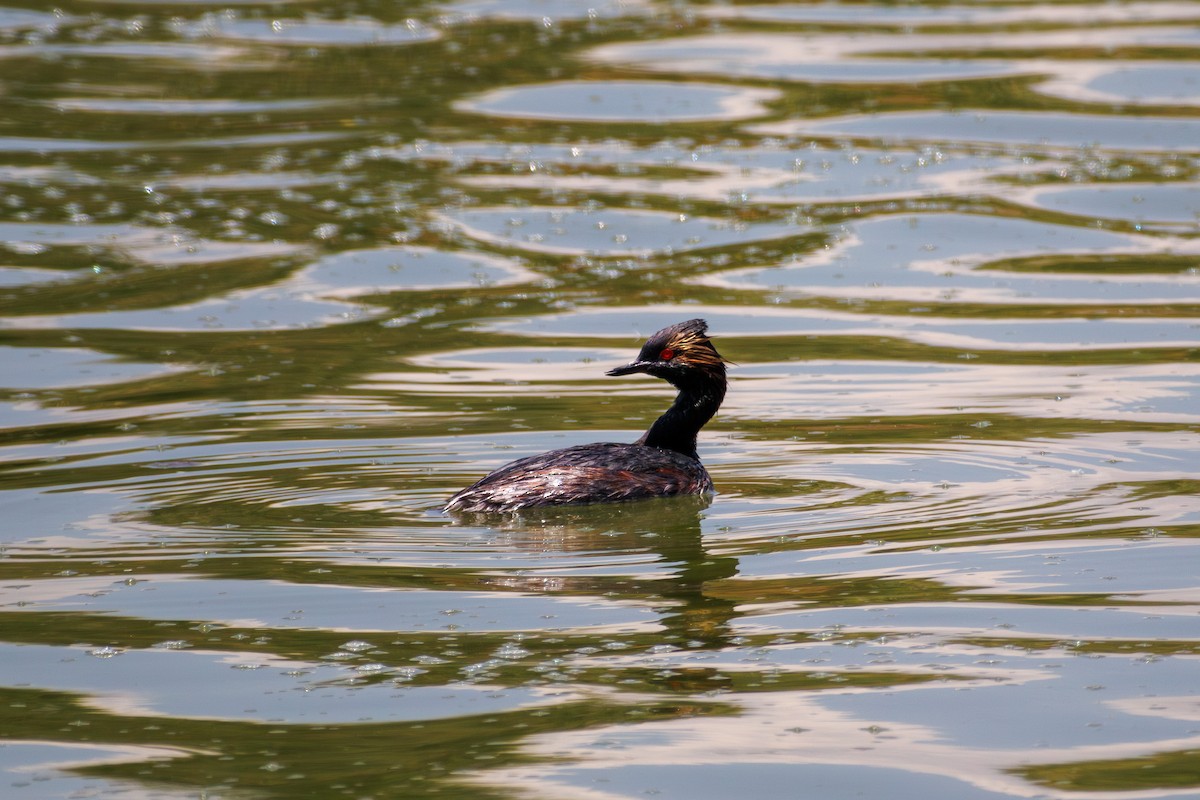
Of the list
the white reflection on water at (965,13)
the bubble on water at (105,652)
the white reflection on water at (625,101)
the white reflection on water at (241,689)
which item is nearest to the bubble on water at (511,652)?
the white reflection on water at (241,689)

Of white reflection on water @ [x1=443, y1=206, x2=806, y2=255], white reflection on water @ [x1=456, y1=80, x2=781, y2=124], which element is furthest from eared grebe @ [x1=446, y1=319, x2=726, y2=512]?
white reflection on water @ [x1=456, y1=80, x2=781, y2=124]

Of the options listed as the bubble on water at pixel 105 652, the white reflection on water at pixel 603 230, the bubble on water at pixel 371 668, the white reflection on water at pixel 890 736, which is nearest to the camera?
the white reflection on water at pixel 890 736

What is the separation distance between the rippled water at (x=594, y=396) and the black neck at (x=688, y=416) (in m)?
0.30

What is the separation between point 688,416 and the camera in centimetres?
1072

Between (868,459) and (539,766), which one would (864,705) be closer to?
(539,766)

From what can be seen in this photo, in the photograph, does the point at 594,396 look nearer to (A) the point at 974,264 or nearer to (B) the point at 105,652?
(A) the point at 974,264

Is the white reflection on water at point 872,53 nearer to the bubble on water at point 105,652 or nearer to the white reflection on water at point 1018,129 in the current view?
the white reflection on water at point 1018,129

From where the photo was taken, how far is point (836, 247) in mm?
16797

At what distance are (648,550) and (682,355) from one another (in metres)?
1.90

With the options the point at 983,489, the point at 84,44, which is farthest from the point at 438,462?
the point at 84,44

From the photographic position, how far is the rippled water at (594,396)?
6.87m

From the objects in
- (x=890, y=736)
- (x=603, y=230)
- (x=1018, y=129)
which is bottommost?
(x=890, y=736)

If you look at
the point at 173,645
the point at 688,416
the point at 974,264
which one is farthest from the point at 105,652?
the point at 974,264

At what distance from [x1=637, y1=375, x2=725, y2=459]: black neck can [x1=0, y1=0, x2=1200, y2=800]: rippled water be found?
11.9 inches
